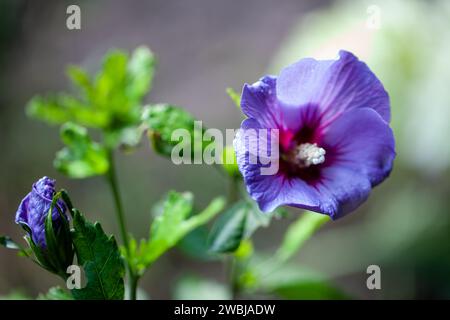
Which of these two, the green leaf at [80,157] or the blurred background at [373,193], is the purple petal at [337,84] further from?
the blurred background at [373,193]

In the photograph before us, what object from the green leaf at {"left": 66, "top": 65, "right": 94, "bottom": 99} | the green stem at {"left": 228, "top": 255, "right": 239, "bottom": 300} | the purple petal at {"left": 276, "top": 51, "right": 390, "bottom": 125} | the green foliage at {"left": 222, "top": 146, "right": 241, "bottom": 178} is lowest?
the green stem at {"left": 228, "top": 255, "right": 239, "bottom": 300}

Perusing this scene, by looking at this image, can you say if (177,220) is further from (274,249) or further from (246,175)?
Result: (274,249)

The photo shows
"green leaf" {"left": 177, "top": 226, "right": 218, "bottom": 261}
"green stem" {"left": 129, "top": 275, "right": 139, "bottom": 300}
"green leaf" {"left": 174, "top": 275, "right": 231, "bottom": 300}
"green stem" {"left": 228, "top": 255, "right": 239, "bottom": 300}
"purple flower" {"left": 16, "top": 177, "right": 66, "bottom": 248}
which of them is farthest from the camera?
"green leaf" {"left": 174, "top": 275, "right": 231, "bottom": 300}

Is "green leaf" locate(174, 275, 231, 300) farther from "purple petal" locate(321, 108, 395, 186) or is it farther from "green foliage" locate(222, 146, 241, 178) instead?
"purple petal" locate(321, 108, 395, 186)

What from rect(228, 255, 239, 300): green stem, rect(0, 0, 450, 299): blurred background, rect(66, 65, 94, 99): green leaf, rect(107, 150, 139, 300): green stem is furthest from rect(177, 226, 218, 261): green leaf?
rect(0, 0, 450, 299): blurred background

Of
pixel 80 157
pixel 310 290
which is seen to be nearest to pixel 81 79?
pixel 80 157

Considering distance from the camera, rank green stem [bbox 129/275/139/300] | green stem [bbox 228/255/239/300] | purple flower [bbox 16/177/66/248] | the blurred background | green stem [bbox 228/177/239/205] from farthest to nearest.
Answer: the blurred background < green stem [bbox 228/255/239/300] < green stem [bbox 228/177/239/205] < green stem [bbox 129/275/139/300] < purple flower [bbox 16/177/66/248]
